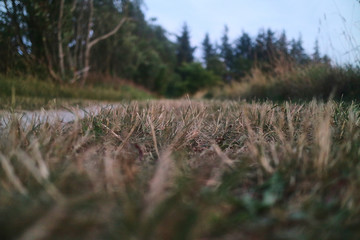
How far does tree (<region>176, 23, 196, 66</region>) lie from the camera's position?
119 ft

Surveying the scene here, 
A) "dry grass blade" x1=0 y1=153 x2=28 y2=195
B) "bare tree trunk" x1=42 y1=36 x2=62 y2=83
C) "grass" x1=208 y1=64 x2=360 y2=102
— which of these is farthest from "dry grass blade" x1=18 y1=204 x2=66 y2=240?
"bare tree trunk" x1=42 y1=36 x2=62 y2=83

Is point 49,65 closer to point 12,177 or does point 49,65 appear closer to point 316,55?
point 316,55

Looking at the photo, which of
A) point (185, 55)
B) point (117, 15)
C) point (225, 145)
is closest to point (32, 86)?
point (225, 145)

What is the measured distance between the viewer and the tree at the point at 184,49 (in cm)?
3619

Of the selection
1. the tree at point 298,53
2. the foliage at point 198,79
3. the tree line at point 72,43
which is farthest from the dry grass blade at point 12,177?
the foliage at point 198,79

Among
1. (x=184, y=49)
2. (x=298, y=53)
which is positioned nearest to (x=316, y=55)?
(x=298, y=53)

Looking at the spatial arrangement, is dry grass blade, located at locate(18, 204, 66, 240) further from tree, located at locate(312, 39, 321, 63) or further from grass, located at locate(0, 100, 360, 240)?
tree, located at locate(312, 39, 321, 63)

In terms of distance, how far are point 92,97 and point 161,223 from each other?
20.7 ft

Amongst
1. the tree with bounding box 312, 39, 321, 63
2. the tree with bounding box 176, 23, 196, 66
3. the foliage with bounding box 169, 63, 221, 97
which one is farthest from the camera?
the tree with bounding box 176, 23, 196, 66

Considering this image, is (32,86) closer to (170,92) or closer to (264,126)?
(264,126)

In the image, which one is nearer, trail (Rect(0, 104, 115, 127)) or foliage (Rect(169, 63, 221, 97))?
trail (Rect(0, 104, 115, 127))

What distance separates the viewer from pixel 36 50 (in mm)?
6398

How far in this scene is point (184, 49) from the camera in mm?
36625

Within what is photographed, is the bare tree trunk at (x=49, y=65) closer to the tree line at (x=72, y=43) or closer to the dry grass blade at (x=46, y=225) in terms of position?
the tree line at (x=72, y=43)
